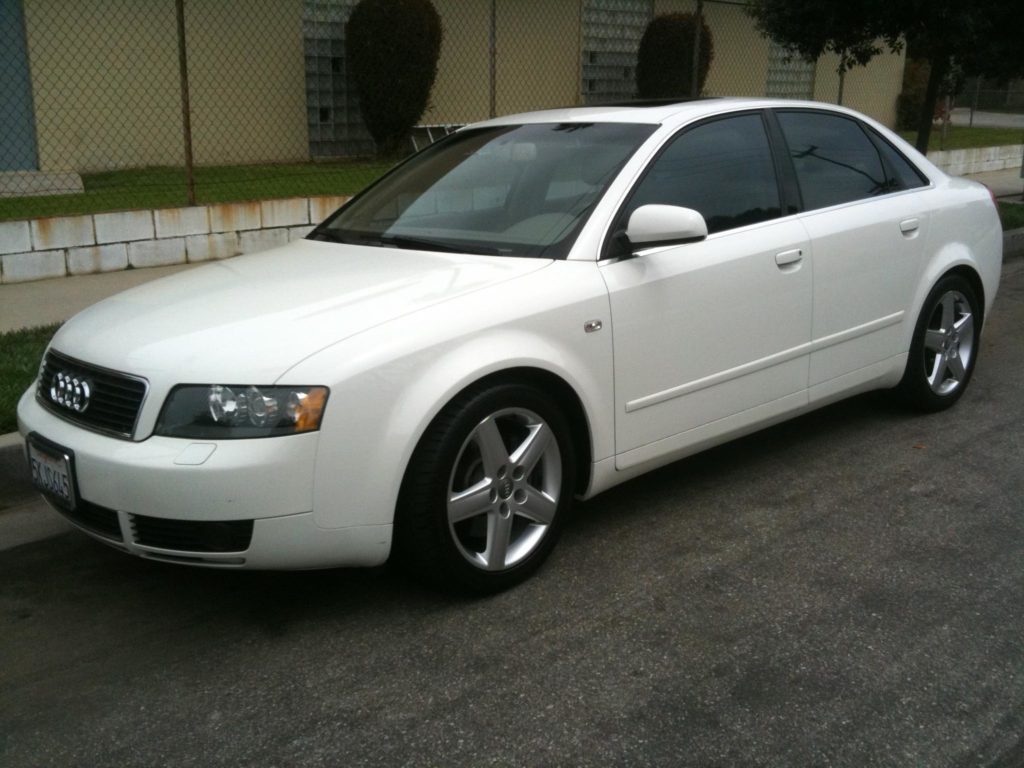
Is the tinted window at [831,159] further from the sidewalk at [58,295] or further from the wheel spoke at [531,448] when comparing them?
the sidewalk at [58,295]

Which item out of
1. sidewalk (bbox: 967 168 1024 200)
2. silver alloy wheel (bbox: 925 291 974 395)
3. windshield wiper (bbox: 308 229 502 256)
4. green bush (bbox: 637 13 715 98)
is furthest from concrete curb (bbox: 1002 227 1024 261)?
windshield wiper (bbox: 308 229 502 256)

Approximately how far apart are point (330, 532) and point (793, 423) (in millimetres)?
2987

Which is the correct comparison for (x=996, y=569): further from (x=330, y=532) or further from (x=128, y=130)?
(x=128, y=130)

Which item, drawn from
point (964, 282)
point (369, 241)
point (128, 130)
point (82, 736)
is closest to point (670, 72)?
point (128, 130)

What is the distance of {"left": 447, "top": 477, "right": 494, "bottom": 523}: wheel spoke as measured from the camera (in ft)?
11.3

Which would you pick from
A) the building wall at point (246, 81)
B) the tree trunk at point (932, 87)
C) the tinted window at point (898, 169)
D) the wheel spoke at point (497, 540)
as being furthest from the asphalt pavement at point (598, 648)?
the building wall at point (246, 81)

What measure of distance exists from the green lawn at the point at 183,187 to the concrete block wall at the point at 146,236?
1.01 feet

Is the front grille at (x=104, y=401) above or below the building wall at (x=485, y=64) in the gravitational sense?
below

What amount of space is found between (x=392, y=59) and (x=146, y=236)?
17.1 feet

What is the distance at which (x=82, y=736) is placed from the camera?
293 cm

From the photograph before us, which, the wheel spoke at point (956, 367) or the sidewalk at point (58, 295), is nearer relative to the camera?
the wheel spoke at point (956, 367)

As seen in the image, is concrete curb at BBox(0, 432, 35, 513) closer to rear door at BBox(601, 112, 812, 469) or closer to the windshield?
the windshield

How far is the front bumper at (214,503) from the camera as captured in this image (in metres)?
3.12

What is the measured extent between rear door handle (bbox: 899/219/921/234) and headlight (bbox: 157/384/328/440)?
3.04 m
